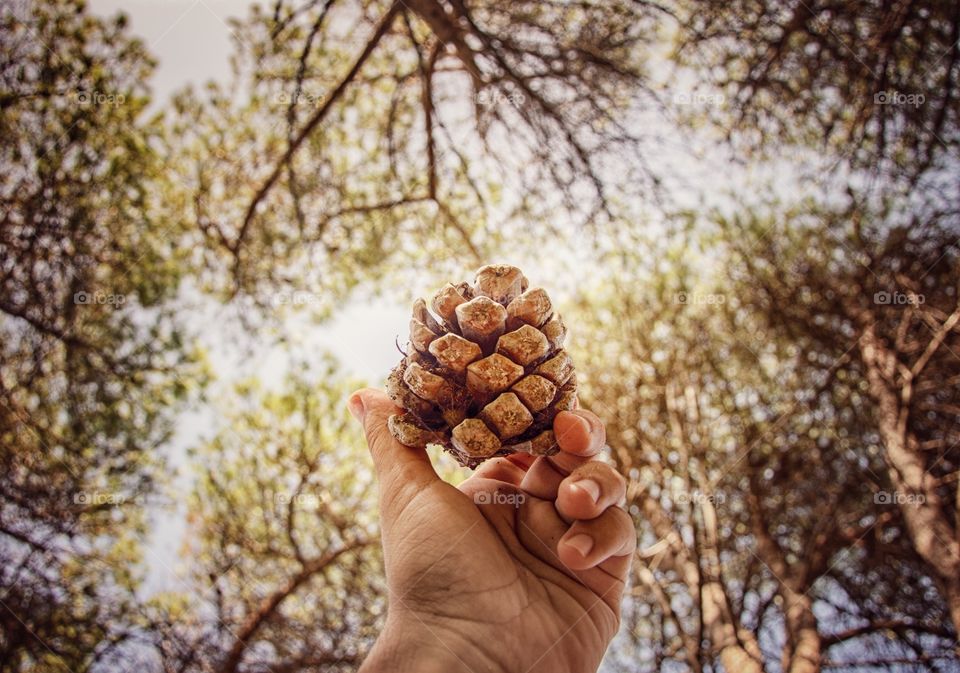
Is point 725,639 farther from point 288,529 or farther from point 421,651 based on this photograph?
point 288,529

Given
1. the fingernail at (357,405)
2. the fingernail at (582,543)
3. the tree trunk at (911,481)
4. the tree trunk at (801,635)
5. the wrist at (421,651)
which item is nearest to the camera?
the wrist at (421,651)

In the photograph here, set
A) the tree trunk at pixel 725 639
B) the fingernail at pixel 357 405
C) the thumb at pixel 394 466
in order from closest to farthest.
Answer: the thumb at pixel 394 466
the fingernail at pixel 357 405
the tree trunk at pixel 725 639

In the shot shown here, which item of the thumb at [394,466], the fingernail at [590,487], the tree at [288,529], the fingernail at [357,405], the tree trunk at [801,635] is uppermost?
the tree at [288,529]

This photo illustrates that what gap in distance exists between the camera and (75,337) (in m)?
3.85

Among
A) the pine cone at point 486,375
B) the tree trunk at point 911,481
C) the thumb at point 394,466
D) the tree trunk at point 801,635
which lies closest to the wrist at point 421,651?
the thumb at point 394,466

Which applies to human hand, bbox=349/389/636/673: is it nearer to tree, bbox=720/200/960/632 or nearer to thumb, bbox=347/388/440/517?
thumb, bbox=347/388/440/517

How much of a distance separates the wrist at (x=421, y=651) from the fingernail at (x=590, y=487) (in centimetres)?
47

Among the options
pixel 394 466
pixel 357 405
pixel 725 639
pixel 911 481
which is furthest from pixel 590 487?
pixel 911 481

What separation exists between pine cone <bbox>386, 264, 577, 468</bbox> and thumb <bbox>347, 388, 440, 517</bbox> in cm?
5

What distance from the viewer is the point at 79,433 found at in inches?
157

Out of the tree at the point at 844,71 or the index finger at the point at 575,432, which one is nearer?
Result: the index finger at the point at 575,432

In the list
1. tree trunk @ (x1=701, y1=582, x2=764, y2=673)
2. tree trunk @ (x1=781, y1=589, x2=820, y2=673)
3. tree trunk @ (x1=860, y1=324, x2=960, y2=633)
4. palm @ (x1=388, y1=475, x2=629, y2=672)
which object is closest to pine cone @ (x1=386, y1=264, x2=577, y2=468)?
palm @ (x1=388, y1=475, x2=629, y2=672)

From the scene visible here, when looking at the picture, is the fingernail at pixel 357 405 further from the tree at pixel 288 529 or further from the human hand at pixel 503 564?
the tree at pixel 288 529

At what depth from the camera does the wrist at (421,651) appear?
138 centimetres
